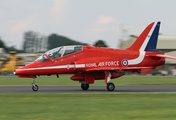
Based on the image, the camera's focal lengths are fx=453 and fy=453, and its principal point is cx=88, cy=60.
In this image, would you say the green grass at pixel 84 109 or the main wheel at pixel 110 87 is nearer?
the green grass at pixel 84 109

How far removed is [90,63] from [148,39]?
4208 mm

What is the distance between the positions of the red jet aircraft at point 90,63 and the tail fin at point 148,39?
20cm

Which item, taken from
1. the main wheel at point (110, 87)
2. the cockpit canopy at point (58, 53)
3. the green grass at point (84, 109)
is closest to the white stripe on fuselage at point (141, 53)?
the main wheel at point (110, 87)

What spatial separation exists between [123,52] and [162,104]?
30.6ft

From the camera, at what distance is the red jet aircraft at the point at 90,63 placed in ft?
84.1

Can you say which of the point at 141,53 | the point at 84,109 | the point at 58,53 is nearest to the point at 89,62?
the point at 58,53

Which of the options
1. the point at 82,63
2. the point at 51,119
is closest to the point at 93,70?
the point at 82,63

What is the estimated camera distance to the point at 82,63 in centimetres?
2577

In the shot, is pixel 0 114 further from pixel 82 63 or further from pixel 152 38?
pixel 152 38

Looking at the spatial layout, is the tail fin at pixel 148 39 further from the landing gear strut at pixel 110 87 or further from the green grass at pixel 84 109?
the green grass at pixel 84 109

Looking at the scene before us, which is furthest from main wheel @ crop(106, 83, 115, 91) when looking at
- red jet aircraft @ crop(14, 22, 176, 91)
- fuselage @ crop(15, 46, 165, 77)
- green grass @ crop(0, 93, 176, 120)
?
green grass @ crop(0, 93, 176, 120)

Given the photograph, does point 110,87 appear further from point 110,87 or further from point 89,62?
point 89,62

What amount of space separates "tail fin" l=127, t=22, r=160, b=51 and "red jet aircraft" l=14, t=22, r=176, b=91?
0.20 meters

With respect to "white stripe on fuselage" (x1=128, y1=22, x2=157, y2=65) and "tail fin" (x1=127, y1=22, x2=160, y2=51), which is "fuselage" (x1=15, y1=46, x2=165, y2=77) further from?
"tail fin" (x1=127, y1=22, x2=160, y2=51)
